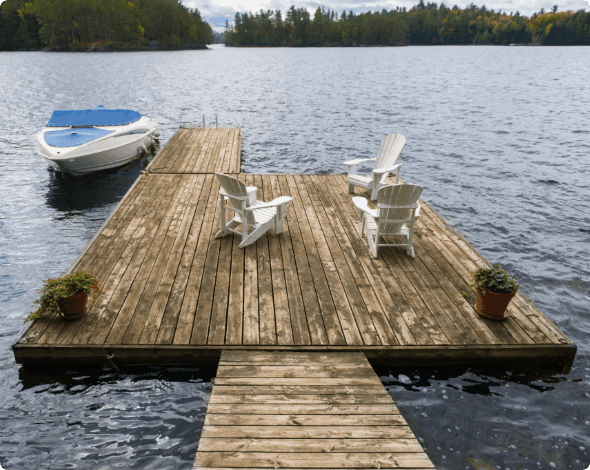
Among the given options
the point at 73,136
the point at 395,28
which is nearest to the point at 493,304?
the point at 73,136

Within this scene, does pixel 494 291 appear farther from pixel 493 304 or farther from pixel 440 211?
pixel 440 211

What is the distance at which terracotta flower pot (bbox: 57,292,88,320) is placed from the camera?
3.81 meters

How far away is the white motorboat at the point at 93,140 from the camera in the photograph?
10.1 metres

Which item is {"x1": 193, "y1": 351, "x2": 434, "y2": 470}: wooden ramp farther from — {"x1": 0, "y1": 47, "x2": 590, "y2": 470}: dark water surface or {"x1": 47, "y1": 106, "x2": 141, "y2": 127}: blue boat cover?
{"x1": 47, "y1": 106, "x2": 141, "y2": 127}: blue boat cover

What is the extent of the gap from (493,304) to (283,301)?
2085 mm

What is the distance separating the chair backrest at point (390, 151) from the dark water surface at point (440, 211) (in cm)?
220

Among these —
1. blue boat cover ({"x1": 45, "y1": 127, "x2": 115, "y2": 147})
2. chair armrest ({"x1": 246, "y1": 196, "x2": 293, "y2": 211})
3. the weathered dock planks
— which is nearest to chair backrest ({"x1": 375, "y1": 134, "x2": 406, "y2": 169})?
chair armrest ({"x1": 246, "y1": 196, "x2": 293, "y2": 211})

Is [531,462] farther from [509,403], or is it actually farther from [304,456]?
[304,456]

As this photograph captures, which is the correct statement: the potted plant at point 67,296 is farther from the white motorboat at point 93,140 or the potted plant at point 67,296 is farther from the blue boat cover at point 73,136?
the blue boat cover at point 73,136

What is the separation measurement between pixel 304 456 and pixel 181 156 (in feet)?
29.8

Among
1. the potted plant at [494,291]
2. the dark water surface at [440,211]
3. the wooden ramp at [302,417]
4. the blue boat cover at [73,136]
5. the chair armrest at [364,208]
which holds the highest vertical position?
the chair armrest at [364,208]

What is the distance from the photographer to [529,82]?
120ft

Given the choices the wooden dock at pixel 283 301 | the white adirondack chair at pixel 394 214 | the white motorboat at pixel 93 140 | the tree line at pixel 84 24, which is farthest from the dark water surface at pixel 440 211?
the tree line at pixel 84 24

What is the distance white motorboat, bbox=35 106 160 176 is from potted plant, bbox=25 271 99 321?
281 inches
